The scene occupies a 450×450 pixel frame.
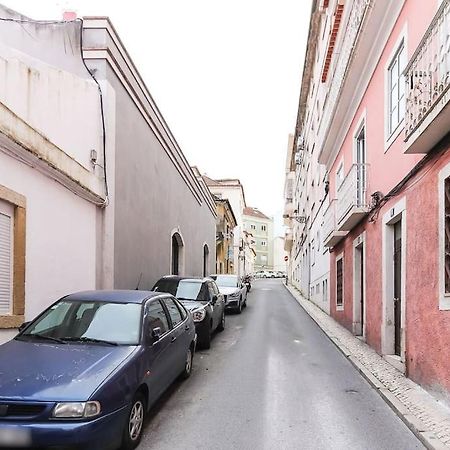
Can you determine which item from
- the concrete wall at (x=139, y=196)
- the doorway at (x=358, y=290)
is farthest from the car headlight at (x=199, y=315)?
the doorway at (x=358, y=290)

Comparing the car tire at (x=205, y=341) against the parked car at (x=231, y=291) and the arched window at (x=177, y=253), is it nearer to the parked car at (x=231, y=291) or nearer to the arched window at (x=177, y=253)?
the parked car at (x=231, y=291)

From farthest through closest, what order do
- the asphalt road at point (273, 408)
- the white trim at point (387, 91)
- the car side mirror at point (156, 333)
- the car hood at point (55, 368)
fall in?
the white trim at point (387, 91), the car side mirror at point (156, 333), the asphalt road at point (273, 408), the car hood at point (55, 368)

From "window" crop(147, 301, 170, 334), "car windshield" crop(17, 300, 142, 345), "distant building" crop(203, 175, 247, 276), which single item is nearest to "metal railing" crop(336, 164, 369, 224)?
"window" crop(147, 301, 170, 334)

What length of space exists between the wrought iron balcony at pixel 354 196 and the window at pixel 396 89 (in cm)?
177

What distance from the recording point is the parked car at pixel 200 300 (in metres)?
10.5

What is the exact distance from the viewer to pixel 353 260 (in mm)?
13117

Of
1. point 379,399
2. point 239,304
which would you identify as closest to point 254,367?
point 379,399

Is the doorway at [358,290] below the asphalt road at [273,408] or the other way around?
the other way around

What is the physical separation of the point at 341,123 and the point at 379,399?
9704 millimetres

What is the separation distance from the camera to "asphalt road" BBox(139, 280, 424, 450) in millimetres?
4984

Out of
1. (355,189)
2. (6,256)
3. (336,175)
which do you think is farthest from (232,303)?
(6,256)

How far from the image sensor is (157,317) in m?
6.35

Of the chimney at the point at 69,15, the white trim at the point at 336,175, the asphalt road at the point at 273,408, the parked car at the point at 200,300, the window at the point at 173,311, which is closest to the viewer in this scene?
the asphalt road at the point at 273,408

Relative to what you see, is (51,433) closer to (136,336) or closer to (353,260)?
(136,336)
